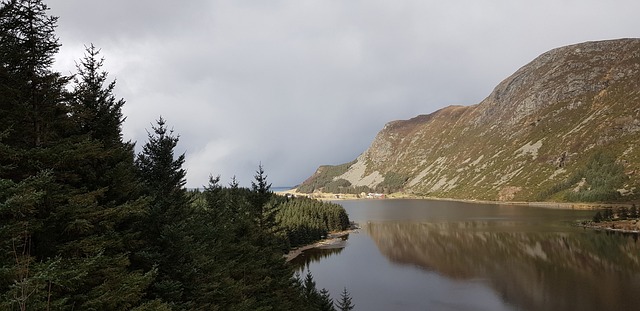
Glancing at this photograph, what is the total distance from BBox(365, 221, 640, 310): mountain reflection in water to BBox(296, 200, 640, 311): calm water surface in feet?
0.48

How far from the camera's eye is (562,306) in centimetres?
5906

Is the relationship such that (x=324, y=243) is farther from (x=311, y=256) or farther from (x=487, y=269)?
(x=487, y=269)

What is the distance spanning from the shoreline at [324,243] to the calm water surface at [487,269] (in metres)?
3.10

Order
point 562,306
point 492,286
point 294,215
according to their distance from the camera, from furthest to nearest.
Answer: point 294,215 < point 492,286 < point 562,306

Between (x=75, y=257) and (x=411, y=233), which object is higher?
(x=75, y=257)

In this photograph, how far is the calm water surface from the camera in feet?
206

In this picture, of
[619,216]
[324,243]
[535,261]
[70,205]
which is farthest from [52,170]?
[619,216]

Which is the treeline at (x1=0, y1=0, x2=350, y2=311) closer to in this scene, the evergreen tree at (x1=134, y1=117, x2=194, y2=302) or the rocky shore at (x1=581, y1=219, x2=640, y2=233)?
the evergreen tree at (x1=134, y1=117, x2=194, y2=302)

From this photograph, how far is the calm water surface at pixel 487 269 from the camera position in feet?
206

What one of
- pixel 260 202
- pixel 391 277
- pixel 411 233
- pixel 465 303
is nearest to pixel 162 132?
pixel 260 202

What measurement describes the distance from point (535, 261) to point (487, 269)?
14210 mm

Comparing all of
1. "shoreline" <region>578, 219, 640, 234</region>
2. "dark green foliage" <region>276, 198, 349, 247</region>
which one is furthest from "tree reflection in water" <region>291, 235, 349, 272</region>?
"shoreline" <region>578, 219, 640, 234</region>

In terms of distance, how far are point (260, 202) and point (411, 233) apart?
114 m

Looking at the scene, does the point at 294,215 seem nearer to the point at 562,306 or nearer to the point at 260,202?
the point at 562,306
